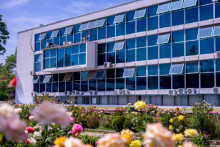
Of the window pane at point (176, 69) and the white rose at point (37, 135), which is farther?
the window pane at point (176, 69)

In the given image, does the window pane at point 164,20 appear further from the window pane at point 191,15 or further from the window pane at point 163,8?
the window pane at point 191,15

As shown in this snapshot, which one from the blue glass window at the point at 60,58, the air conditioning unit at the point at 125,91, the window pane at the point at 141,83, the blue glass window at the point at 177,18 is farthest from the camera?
the blue glass window at the point at 60,58

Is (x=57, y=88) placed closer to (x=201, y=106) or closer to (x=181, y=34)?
(x=181, y=34)

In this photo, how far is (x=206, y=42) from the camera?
26.3 metres

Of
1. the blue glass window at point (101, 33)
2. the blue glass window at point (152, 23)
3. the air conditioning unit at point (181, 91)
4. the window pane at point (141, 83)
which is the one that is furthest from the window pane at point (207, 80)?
the blue glass window at point (101, 33)

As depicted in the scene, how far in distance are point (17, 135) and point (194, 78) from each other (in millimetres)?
25660

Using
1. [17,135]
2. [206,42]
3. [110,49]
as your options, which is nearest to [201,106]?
[17,135]

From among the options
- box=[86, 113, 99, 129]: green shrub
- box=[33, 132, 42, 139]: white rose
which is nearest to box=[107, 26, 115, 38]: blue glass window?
box=[86, 113, 99, 129]: green shrub

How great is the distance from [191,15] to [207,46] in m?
3.34

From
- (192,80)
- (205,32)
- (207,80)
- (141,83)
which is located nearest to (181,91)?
(192,80)

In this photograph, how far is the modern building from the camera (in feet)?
86.7

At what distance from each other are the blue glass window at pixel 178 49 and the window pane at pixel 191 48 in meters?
0.57

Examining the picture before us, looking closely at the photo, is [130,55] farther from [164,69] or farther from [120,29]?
[164,69]

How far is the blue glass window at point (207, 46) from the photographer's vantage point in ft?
85.2
